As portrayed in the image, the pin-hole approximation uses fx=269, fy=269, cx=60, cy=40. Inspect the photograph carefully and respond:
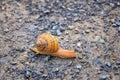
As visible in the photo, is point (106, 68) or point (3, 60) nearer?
point (106, 68)

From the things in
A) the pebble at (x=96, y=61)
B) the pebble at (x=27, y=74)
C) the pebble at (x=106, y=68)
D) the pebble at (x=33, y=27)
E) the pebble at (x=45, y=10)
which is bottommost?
the pebble at (x=106, y=68)

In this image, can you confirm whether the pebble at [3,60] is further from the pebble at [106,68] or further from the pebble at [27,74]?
the pebble at [106,68]

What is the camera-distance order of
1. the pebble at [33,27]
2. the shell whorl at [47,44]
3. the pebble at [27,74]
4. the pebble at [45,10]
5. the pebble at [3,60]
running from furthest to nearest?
the pebble at [45,10], the pebble at [33,27], the pebble at [3,60], the shell whorl at [47,44], the pebble at [27,74]

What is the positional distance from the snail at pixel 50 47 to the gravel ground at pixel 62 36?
95 millimetres

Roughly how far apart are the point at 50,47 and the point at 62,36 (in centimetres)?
61

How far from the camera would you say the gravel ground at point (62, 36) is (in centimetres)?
421

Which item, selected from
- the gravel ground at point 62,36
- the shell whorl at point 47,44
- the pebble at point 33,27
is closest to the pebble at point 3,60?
the gravel ground at point 62,36

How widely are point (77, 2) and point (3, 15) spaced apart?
4.99ft

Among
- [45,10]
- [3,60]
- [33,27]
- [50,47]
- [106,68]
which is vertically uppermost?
[45,10]

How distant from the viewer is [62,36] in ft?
15.8

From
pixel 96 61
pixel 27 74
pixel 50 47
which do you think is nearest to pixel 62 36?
pixel 50 47

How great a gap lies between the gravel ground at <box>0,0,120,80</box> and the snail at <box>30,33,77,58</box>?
0.31 ft

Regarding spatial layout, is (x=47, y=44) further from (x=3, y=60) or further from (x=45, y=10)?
(x=45, y=10)

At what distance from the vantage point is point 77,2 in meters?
5.53
